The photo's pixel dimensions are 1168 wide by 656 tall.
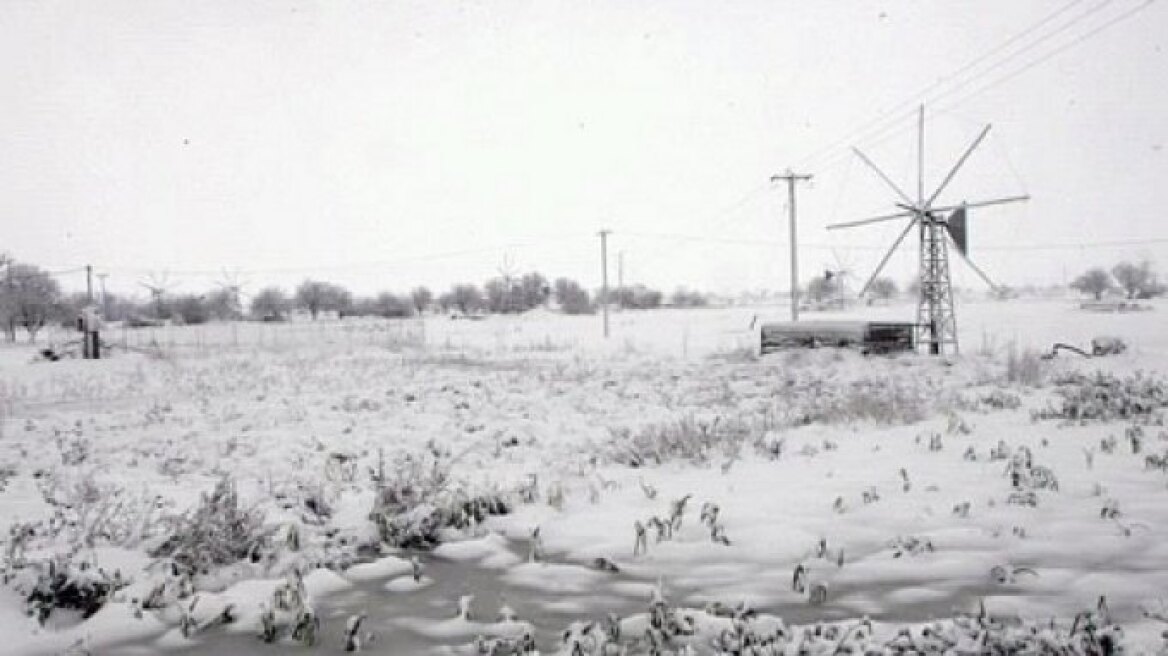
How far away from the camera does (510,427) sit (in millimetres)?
12680

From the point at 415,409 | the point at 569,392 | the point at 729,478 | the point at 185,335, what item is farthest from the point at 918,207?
the point at 185,335

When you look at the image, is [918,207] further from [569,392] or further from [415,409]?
[415,409]

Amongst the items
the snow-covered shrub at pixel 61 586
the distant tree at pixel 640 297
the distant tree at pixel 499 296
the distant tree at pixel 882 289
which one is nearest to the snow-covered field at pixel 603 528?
the snow-covered shrub at pixel 61 586

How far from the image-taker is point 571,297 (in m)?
128

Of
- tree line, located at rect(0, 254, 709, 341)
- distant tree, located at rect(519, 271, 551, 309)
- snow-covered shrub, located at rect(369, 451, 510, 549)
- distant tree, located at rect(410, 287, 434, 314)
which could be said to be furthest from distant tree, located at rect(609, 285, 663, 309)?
snow-covered shrub, located at rect(369, 451, 510, 549)

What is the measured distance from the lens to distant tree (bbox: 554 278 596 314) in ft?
390

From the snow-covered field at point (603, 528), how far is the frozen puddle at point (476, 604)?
22mm

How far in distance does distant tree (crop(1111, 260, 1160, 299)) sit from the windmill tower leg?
9547 centimetres

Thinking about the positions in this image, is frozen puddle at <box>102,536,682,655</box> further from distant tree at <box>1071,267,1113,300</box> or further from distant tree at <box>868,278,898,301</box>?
distant tree at <box>868,278,898,301</box>

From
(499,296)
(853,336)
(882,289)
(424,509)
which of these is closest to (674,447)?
(424,509)

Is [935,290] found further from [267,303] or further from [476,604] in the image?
[267,303]

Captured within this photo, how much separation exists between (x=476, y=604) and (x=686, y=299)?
150m

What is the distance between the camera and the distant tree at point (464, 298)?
13238 cm

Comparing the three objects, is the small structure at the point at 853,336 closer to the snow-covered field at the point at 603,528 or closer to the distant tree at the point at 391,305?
the snow-covered field at the point at 603,528
